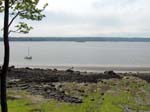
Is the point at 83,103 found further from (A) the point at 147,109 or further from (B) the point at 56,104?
(A) the point at 147,109

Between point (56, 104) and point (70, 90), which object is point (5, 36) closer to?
point (56, 104)

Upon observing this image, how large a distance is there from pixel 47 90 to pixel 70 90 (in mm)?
2882

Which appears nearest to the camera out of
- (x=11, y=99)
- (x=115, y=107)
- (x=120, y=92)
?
(x=115, y=107)

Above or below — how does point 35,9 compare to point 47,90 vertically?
above

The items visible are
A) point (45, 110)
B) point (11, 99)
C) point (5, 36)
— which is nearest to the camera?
point (5, 36)

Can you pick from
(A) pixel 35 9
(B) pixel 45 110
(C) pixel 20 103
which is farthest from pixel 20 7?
(C) pixel 20 103

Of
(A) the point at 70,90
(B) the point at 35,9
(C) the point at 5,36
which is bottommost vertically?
(A) the point at 70,90

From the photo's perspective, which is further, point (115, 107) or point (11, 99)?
point (11, 99)

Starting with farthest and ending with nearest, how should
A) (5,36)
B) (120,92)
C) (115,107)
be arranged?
(120,92), (115,107), (5,36)

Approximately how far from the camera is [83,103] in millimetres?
37750

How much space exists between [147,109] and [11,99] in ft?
41.6

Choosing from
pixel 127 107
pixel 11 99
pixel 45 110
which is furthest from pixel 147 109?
pixel 11 99

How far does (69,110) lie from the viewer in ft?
111

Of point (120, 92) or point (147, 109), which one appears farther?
point (120, 92)
